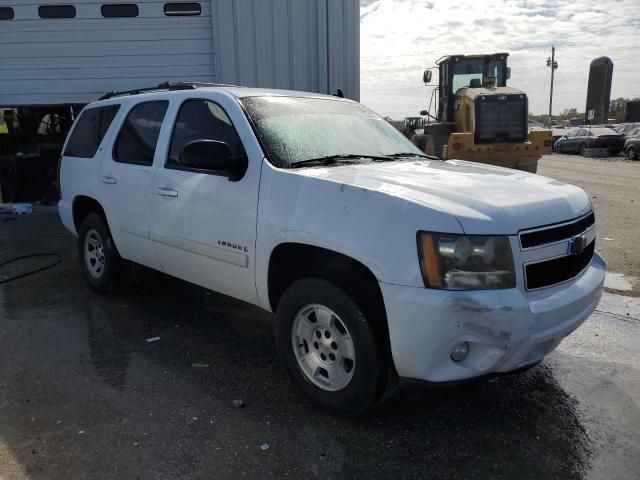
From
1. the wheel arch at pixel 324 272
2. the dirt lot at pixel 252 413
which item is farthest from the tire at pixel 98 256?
the wheel arch at pixel 324 272

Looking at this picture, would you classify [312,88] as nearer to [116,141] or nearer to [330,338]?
[116,141]

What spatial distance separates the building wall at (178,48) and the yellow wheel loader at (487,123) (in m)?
3.63

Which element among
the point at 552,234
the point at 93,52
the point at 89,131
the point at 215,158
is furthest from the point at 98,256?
the point at 93,52

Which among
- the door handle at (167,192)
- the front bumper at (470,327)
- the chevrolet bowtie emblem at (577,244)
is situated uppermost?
the door handle at (167,192)

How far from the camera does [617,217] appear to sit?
30.7 feet

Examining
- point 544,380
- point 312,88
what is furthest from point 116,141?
point 312,88

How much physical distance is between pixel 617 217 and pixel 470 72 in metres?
5.88

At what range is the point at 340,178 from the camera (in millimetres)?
3111

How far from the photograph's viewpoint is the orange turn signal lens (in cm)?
262

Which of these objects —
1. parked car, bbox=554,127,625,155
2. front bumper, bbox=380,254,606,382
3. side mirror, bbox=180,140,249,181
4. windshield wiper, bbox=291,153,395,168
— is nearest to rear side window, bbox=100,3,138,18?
side mirror, bbox=180,140,249,181

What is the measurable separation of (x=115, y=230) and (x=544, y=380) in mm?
3668

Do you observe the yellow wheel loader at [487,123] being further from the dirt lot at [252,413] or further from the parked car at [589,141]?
the parked car at [589,141]

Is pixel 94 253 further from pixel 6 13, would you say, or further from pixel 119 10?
pixel 6 13

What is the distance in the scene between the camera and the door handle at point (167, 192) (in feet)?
13.3
